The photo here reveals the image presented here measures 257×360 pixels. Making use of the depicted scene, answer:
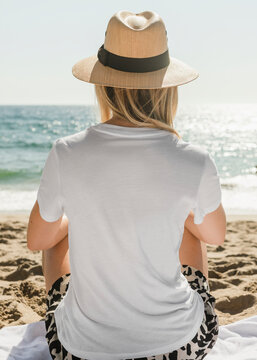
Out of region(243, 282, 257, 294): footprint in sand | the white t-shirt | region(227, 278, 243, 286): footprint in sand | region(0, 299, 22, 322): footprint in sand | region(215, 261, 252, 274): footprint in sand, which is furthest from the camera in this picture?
region(215, 261, 252, 274): footprint in sand

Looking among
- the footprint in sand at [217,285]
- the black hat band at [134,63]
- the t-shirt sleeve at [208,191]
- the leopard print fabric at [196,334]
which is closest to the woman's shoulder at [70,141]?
the black hat band at [134,63]

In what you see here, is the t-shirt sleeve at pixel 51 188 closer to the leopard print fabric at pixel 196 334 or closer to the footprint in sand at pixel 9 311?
the leopard print fabric at pixel 196 334

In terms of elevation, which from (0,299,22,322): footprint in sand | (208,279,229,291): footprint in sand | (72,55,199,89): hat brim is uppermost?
(72,55,199,89): hat brim

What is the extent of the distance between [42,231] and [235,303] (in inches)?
65.0

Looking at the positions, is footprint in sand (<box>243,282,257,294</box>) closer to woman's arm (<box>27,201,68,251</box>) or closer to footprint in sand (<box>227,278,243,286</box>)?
footprint in sand (<box>227,278,243,286</box>)

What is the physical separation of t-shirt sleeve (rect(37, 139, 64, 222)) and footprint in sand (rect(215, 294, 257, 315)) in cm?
168

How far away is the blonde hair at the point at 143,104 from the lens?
149 cm

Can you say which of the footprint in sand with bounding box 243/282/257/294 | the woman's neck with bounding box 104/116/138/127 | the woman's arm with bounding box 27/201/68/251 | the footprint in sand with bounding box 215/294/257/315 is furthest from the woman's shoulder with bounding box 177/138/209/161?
the footprint in sand with bounding box 243/282/257/294

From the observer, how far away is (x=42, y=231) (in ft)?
5.36

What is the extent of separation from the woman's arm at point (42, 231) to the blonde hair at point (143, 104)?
0.39 meters

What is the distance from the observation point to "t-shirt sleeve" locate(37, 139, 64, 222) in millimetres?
1450

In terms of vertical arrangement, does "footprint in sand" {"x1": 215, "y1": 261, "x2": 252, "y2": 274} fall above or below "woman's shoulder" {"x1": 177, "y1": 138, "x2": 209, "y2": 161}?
below

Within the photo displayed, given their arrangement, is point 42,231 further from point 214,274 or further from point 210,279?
point 214,274

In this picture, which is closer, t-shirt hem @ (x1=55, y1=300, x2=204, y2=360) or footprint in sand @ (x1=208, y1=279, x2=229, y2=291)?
A: t-shirt hem @ (x1=55, y1=300, x2=204, y2=360)
